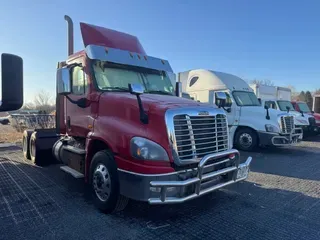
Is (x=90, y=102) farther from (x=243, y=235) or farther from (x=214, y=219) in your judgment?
(x=243, y=235)

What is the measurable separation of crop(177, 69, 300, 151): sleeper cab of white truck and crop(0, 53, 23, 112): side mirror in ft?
22.2

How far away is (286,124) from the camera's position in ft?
29.6

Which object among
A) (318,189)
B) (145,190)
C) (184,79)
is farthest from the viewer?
(184,79)

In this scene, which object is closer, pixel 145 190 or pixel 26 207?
pixel 145 190

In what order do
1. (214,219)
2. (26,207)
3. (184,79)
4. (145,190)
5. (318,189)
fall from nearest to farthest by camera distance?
(145,190) < (214,219) < (26,207) < (318,189) < (184,79)

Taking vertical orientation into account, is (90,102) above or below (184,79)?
below

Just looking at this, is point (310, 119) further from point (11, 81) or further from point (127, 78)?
point (11, 81)

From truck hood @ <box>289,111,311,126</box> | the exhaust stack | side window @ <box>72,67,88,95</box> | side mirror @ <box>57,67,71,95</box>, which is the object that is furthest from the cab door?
truck hood @ <box>289,111,311,126</box>

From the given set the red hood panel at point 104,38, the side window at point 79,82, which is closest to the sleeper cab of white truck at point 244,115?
the red hood panel at point 104,38

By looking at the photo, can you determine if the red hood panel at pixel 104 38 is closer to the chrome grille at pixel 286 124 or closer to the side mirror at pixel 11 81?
the side mirror at pixel 11 81

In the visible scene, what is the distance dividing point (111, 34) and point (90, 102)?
193cm

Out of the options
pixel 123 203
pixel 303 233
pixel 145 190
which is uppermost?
pixel 145 190

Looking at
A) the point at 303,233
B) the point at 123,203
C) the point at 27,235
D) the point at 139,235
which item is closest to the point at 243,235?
the point at 303,233

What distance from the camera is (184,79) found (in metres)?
12.5
